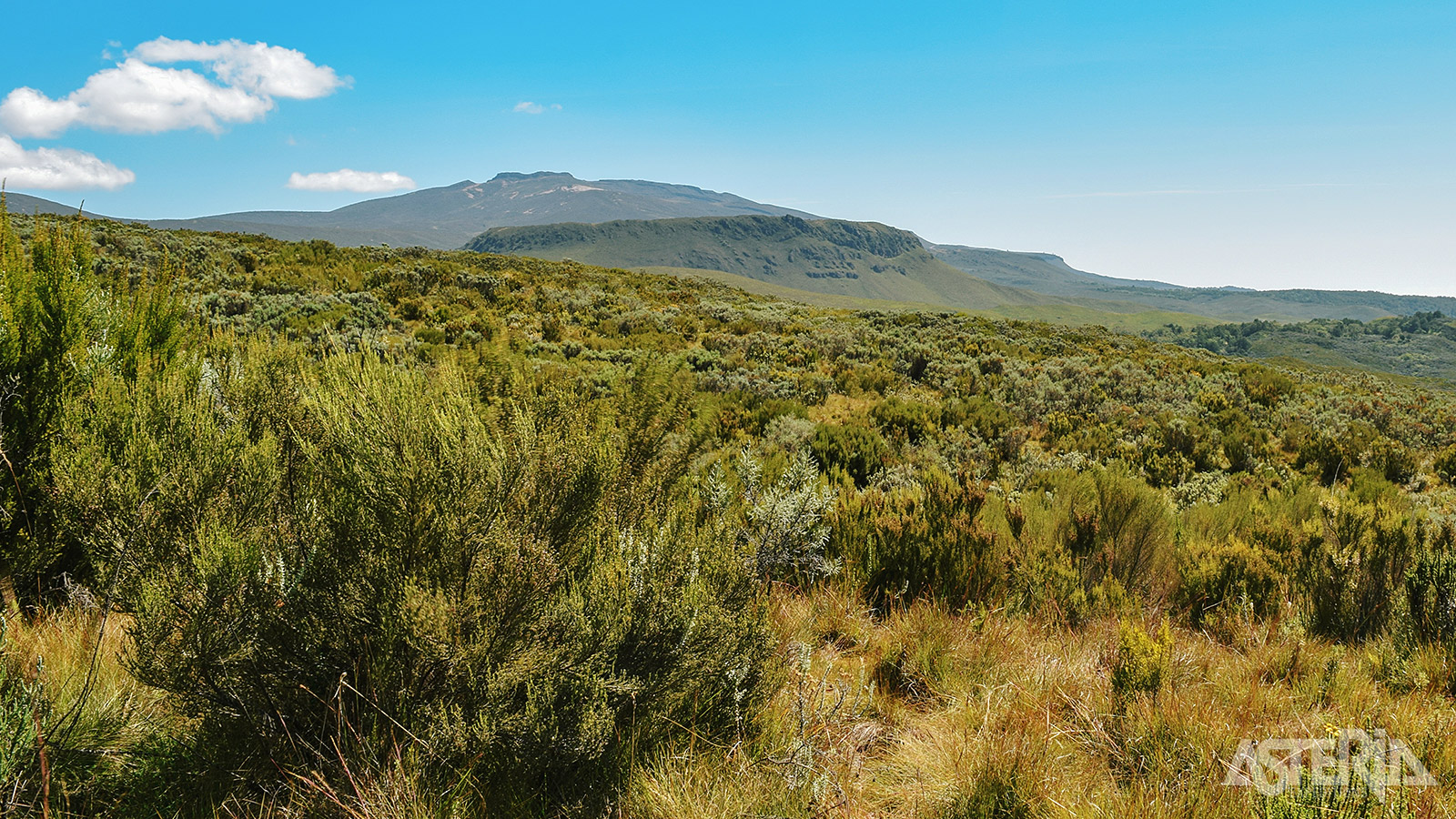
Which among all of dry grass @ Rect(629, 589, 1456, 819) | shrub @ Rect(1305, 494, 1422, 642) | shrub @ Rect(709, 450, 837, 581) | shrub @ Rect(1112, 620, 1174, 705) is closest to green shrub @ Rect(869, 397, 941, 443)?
shrub @ Rect(1305, 494, 1422, 642)

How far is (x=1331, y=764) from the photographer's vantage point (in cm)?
209

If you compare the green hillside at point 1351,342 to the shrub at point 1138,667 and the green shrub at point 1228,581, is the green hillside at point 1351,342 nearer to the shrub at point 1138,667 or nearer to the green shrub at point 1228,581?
the green shrub at point 1228,581

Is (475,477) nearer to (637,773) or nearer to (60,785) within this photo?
(637,773)

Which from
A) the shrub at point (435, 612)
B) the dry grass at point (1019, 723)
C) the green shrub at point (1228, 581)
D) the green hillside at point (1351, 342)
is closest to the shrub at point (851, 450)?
the green shrub at point (1228, 581)

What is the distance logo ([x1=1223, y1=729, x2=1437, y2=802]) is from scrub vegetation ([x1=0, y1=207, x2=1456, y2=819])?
0.05m

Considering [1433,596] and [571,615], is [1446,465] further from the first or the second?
[571,615]

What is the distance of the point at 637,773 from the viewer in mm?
2047

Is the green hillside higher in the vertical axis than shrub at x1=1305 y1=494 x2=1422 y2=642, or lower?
higher

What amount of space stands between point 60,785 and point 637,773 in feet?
5.42

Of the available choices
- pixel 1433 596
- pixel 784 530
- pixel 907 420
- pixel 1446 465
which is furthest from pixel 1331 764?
pixel 1446 465

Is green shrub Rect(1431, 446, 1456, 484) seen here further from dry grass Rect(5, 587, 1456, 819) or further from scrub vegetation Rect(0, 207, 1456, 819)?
dry grass Rect(5, 587, 1456, 819)

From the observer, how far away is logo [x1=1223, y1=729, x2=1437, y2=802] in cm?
196

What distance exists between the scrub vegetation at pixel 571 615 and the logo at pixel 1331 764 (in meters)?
0.05

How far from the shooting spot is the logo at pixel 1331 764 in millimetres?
1962
